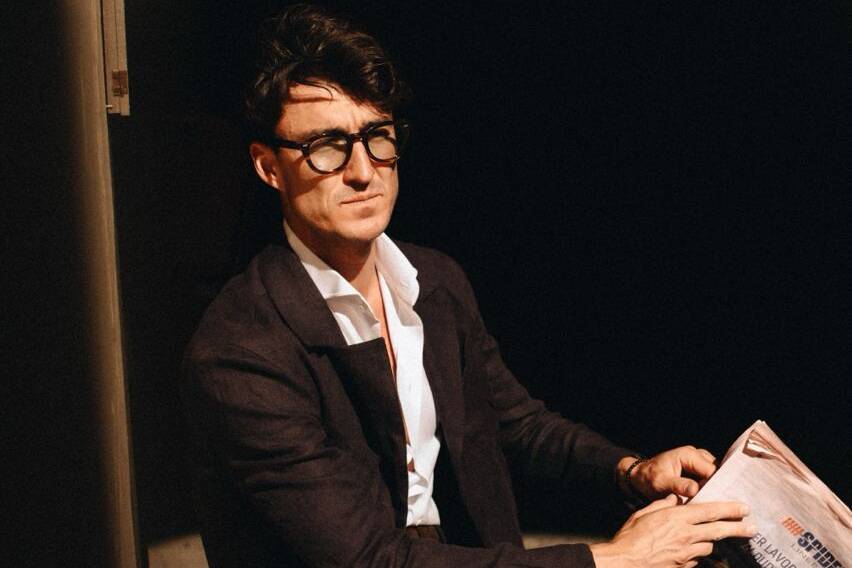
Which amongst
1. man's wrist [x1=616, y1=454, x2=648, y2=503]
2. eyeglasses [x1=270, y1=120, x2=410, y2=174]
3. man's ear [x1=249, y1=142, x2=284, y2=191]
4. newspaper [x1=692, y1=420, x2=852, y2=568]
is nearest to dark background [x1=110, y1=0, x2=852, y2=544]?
man's ear [x1=249, y1=142, x2=284, y2=191]

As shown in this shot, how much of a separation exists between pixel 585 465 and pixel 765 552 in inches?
14.8

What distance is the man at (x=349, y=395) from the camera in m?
1.31

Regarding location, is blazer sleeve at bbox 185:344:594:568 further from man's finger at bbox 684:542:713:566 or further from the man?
→ man's finger at bbox 684:542:713:566

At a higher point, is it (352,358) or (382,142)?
(382,142)

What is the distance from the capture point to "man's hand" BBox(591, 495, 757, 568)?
1.34m

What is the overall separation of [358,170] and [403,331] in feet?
1.15

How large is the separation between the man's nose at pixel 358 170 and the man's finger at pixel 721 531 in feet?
2.41

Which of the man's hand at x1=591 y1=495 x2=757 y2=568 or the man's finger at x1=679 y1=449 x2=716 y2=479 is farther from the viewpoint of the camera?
the man's finger at x1=679 y1=449 x2=716 y2=479

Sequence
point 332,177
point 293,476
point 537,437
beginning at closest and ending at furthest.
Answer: point 293,476
point 332,177
point 537,437

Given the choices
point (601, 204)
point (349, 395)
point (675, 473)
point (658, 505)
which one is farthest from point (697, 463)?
point (601, 204)

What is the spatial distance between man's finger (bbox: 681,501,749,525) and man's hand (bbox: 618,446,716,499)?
13 cm

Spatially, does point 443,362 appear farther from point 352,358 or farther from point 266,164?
point 266,164

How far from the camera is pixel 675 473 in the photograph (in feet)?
5.02

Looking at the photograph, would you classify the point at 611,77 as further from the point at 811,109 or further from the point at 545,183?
the point at 811,109
